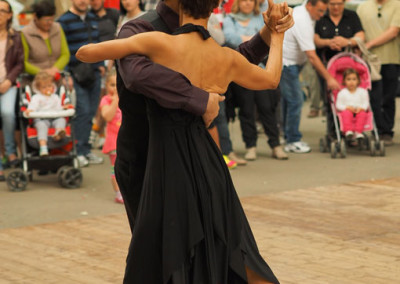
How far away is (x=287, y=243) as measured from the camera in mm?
6969

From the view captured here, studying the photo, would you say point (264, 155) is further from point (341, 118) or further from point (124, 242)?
point (124, 242)

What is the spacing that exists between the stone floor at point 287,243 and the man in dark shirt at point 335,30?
3.19 metres

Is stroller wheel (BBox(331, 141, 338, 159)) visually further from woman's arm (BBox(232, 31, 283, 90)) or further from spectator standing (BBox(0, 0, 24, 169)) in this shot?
woman's arm (BBox(232, 31, 283, 90))

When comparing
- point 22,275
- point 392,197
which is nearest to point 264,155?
point 392,197

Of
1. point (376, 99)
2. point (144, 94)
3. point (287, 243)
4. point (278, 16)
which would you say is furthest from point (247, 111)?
point (144, 94)

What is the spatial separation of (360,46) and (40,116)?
4.41 m

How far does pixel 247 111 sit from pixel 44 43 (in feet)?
8.58

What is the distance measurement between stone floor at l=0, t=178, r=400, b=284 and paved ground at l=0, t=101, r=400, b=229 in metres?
0.47

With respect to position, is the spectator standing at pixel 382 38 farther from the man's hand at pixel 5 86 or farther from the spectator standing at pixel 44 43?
the man's hand at pixel 5 86

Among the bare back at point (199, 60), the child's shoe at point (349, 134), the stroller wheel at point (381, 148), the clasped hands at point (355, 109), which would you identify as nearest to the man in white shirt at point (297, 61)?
the clasped hands at point (355, 109)

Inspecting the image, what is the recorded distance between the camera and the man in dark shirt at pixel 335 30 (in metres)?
11.9

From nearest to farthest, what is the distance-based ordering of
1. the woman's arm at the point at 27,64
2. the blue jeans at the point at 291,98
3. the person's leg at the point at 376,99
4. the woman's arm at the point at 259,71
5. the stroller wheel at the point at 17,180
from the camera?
the woman's arm at the point at 259,71, the stroller wheel at the point at 17,180, the woman's arm at the point at 27,64, the blue jeans at the point at 291,98, the person's leg at the point at 376,99

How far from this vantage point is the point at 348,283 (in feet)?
19.1

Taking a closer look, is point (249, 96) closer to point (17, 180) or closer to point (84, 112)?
point (84, 112)
